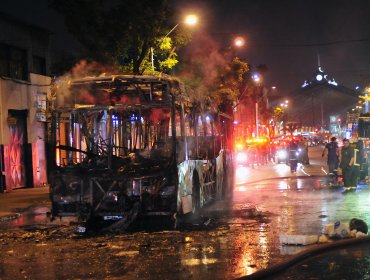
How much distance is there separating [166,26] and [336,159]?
9324 millimetres

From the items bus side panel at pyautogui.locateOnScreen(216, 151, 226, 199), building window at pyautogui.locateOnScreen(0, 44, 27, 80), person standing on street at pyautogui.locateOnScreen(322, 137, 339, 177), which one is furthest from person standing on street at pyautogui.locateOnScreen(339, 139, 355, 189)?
building window at pyautogui.locateOnScreen(0, 44, 27, 80)

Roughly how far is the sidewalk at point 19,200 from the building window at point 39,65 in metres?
5.85

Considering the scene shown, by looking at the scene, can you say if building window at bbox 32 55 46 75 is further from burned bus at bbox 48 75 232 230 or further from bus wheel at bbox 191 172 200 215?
bus wheel at bbox 191 172 200 215

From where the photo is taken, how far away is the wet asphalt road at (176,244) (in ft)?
25.2

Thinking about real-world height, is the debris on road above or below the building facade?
below

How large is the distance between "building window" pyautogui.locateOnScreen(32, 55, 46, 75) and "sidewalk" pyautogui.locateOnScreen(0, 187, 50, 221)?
19.2ft

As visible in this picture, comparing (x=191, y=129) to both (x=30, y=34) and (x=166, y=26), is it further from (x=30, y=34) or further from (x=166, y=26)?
(x=30, y=34)

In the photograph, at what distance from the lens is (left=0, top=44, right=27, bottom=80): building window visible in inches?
922

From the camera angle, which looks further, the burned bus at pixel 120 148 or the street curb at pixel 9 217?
the street curb at pixel 9 217

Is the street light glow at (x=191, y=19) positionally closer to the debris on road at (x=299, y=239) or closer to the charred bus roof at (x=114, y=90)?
the charred bus roof at (x=114, y=90)

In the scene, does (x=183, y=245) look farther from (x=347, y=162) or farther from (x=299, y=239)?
(x=347, y=162)

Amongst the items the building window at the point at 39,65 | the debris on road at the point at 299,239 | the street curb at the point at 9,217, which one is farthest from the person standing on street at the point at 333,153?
the debris on road at the point at 299,239

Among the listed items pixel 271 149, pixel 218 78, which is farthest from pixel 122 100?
pixel 271 149

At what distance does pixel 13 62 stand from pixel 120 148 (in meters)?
14.3
